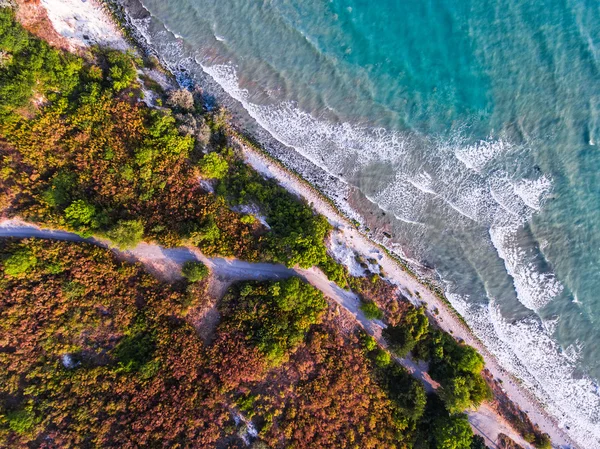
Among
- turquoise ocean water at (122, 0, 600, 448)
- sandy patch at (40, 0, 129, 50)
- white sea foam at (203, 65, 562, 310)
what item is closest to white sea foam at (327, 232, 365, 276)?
turquoise ocean water at (122, 0, 600, 448)

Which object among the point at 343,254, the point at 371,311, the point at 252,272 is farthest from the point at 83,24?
the point at 371,311

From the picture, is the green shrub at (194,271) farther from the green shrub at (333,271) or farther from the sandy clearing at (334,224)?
the green shrub at (333,271)

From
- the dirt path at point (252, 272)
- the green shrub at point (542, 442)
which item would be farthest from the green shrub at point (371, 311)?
the green shrub at point (542, 442)

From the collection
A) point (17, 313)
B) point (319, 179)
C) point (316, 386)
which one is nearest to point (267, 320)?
point (316, 386)

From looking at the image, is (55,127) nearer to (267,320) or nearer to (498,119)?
(267,320)

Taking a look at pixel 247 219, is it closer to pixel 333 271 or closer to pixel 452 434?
pixel 333 271

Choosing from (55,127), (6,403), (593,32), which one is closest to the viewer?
(6,403)
